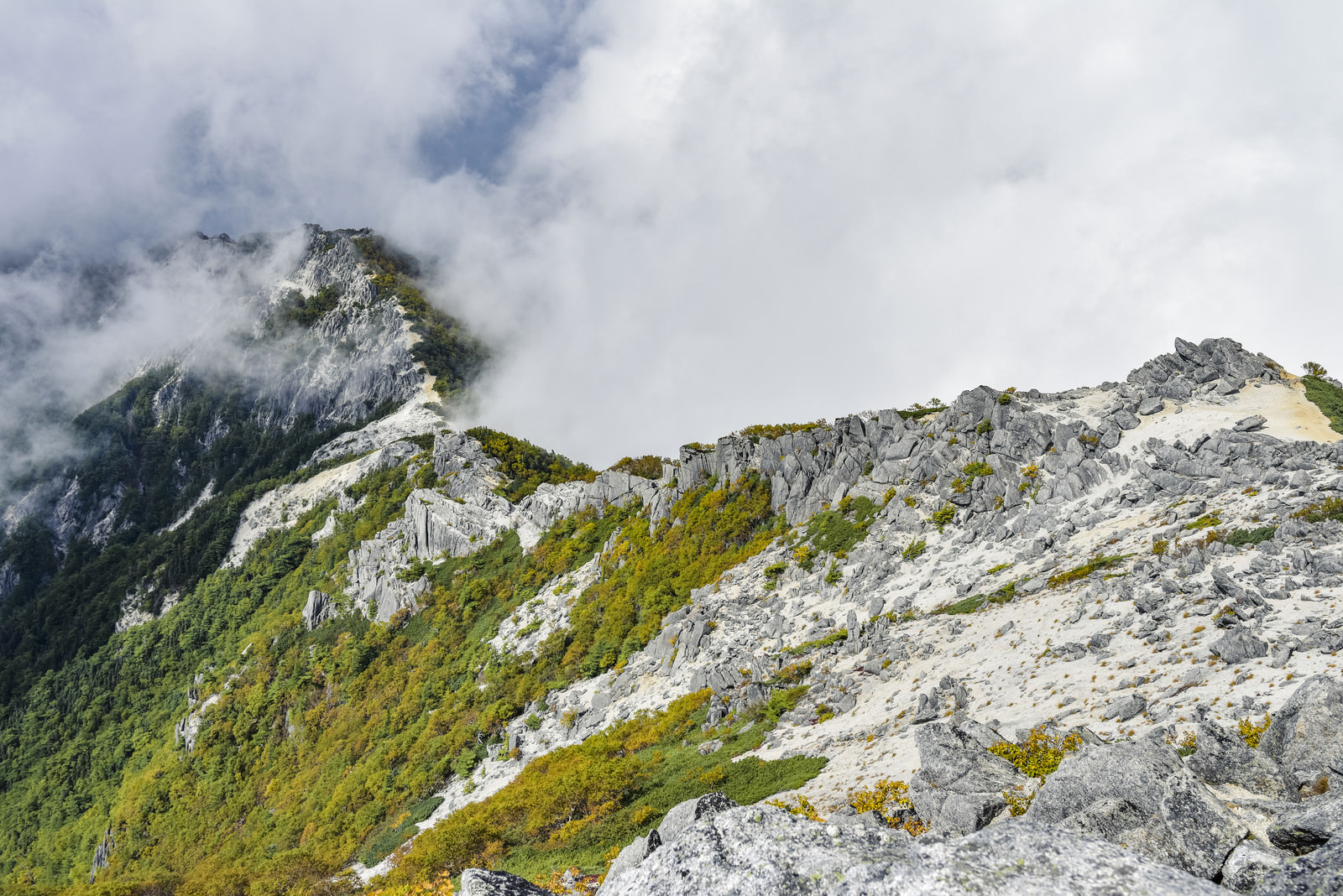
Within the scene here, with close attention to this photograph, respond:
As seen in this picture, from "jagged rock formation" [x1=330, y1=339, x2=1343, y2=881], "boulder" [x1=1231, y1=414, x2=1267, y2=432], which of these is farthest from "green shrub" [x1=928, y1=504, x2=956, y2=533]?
"boulder" [x1=1231, y1=414, x2=1267, y2=432]

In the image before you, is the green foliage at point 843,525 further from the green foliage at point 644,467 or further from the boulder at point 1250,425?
the green foliage at point 644,467

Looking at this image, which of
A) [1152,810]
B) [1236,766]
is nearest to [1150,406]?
[1236,766]

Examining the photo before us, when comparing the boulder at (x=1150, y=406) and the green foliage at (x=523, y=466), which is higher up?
the green foliage at (x=523, y=466)

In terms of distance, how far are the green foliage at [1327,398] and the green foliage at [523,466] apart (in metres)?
76.2

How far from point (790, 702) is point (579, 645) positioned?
25.9 meters

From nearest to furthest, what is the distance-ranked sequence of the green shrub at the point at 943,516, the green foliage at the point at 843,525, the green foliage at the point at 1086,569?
the green foliage at the point at 1086,569
the green shrub at the point at 943,516
the green foliage at the point at 843,525

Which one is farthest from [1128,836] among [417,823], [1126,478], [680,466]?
[680,466]

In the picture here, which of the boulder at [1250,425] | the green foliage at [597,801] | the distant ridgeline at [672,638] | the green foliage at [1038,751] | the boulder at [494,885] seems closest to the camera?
the boulder at [494,885]

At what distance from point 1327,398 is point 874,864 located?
57.8 m

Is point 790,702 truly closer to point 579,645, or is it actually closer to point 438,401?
point 579,645

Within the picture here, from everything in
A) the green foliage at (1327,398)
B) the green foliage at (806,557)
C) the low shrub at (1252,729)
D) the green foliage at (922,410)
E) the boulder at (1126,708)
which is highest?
the green foliage at (922,410)

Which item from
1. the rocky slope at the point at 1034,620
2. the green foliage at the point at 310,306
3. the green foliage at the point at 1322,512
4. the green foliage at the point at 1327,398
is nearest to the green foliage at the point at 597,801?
the rocky slope at the point at 1034,620

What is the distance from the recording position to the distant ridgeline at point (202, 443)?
132 metres

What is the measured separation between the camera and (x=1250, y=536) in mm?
29422
